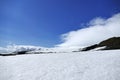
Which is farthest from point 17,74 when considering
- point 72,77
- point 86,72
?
point 86,72

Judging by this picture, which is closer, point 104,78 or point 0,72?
point 104,78

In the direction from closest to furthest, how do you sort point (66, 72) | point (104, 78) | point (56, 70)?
point (104, 78)
point (66, 72)
point (56, 70)

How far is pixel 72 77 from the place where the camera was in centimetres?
1302

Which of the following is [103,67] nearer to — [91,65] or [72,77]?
[91,65]

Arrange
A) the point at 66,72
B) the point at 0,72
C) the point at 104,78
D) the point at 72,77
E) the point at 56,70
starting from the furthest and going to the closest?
the point at 0,72, the point at 56,70, the point at 66,72, the point at 72,77, the point at 104,78

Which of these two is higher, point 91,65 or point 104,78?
point 91,65

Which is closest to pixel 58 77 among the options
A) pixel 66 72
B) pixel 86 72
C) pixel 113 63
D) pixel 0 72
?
pixel 66 72

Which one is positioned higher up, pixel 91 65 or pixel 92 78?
pixel 91 65

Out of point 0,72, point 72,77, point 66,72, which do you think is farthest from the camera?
point 0,72

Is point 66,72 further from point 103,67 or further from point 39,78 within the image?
point 103,67

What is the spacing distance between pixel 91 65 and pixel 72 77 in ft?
10.7

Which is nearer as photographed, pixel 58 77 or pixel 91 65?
pixel 58 77

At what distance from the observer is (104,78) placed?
12.0 meters

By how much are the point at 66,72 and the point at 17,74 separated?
16.0 feet
